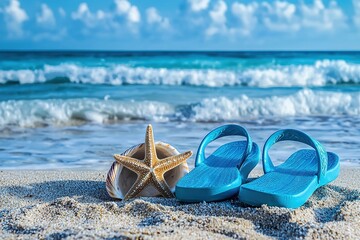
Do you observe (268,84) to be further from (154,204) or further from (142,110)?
(154,204)

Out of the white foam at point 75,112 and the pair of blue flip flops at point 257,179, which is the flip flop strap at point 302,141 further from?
the white foam at point 75,112

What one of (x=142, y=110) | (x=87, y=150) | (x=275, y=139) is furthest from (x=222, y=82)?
(x=275, y=139)

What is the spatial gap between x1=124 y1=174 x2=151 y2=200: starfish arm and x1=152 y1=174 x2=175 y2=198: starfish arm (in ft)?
0.15

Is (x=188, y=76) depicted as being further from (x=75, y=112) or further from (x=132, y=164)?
(x=132, y=164)

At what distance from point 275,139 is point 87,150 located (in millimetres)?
2629

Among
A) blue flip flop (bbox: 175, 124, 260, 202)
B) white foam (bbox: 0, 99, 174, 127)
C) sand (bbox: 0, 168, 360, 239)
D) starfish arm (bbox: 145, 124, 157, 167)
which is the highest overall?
starfish arm (bbox: 145, 124, 157, 167)

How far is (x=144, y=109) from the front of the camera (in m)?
9.48

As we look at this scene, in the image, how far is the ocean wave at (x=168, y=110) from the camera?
28.2 feet

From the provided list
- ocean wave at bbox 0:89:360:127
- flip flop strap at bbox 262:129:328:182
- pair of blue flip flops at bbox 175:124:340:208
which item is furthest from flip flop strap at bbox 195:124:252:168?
ocean wave at bbox 0:89:360:127

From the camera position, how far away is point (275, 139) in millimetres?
3713

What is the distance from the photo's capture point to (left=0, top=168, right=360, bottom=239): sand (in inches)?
103

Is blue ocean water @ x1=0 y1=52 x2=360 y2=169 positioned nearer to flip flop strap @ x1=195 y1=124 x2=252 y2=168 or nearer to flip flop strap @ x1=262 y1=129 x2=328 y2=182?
flip flop strap @ x1=195 y1=124 x2=252 y2=168

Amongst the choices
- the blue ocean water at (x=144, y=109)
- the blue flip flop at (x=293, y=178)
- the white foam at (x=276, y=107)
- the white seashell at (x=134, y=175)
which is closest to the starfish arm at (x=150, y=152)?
the white seashell at (x=134, y=175)

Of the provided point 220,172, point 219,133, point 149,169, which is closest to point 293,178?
point 220,172
